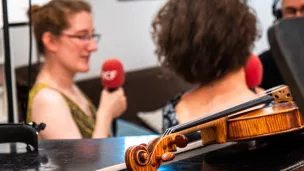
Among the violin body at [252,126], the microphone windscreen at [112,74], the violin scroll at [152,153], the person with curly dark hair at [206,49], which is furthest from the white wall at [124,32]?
the violin scroll at [152,153]

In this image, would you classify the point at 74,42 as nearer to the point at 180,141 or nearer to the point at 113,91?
the point at 113,91

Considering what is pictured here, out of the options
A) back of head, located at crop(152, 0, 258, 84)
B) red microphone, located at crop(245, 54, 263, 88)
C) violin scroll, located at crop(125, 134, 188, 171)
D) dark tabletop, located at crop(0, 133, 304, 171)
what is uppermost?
back of head, located at crop(152, 0, 258, 84)

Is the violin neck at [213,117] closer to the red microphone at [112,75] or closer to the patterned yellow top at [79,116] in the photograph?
the patterned yellow top at [79,116]

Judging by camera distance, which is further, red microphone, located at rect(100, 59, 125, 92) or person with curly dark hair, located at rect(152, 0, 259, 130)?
red microphone, located at rect(100, 59, 125, 92)

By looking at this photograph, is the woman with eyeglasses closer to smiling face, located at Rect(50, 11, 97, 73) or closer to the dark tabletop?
smiling face, located at Rect(50, 11, 97, 73)

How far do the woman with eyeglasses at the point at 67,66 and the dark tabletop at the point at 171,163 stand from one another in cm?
80

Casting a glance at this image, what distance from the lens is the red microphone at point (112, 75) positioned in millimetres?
1950

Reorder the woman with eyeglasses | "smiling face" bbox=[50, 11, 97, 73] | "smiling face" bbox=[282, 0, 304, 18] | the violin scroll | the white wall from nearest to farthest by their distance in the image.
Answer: the violin scroll → the woman with eyeglasses → "smiling face" bbox=[50, 11, 97, 73] → "smiling face" bbox=[282, 0, 304, 18] → the white wall

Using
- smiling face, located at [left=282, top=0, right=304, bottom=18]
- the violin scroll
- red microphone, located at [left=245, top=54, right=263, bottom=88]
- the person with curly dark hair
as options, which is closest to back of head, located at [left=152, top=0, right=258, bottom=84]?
the person with curly dark hair

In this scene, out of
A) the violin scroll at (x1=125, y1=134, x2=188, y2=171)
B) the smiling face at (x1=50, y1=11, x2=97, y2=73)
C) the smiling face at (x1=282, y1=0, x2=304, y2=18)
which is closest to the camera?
the violin scroll at (x1=125, y1=134, x2=188, y2=171)

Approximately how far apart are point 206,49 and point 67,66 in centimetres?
62

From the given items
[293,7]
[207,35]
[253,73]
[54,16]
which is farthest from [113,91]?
[293,7]

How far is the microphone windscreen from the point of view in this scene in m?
1.95

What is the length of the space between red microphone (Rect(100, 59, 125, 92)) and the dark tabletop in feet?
3.25
